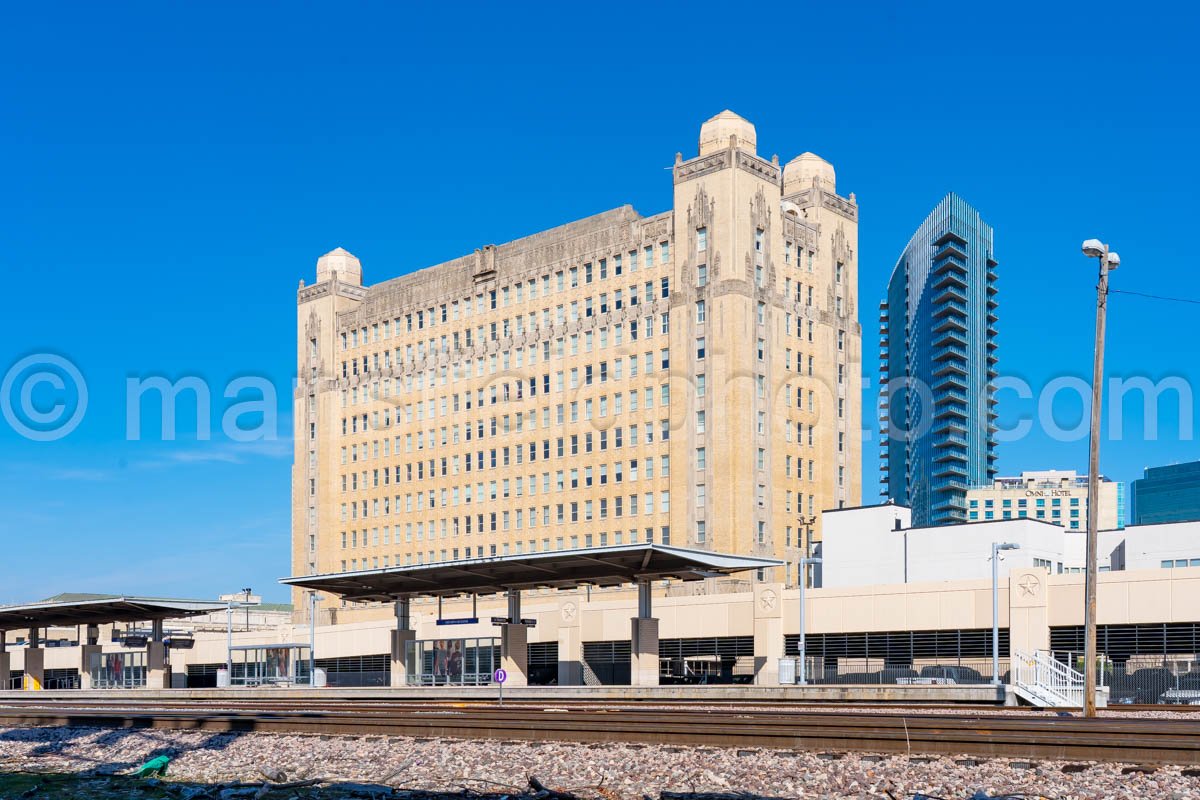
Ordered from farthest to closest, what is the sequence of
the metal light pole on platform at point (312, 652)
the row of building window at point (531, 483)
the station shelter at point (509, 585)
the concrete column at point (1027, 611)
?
the row of building window at point (531, 483)
the metal light pole on platform at point (312, 652)
the concrete column at point (1027, 611)
the station shelter at point (509, 585)

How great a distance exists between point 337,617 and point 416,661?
65.2 metres

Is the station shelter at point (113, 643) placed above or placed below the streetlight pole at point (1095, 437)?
below

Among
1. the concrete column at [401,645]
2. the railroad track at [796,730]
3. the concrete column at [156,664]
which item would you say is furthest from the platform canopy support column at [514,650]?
the concrete column at [156,664]

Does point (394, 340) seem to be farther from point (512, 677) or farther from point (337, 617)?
point (512, 677)

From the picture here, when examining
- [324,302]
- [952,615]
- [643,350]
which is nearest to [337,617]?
[324,302]

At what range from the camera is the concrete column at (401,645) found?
69125mm

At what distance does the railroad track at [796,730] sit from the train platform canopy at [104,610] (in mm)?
42185

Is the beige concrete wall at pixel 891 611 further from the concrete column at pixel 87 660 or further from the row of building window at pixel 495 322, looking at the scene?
the row of building window at pixel 495 322

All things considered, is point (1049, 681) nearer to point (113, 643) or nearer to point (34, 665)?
point (113, 643)

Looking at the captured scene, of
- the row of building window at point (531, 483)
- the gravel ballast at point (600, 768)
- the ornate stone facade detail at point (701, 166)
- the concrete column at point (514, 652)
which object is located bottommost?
the concrete column at point (514, 652)

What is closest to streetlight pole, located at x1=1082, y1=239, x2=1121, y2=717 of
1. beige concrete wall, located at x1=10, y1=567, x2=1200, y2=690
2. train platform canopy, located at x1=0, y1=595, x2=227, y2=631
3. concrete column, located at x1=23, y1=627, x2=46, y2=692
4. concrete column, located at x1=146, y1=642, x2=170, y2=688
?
beige concrete wall, located at x1=10, y1=567, x2=1200, y2=690

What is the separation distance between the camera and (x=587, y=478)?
4604 inches

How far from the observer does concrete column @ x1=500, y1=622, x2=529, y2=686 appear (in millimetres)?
61688

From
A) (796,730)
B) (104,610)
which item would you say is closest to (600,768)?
(796,730)
